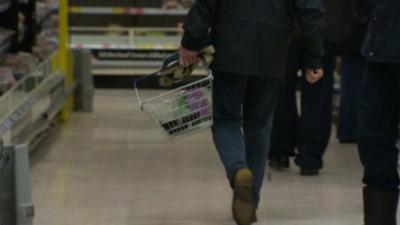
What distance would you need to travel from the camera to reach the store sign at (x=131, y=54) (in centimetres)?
1070

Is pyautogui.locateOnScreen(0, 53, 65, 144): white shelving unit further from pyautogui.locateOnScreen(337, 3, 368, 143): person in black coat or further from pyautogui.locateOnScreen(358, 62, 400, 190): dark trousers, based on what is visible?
pyautogui.locateOnScreen(337, 3, 368, 143): person in black coat

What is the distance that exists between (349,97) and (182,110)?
3.09 metres

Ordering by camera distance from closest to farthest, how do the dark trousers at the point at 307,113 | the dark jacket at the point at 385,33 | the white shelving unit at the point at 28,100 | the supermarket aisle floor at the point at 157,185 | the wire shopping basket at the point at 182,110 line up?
the dark jacket at the point at 385,33 < the wire shopping basket at the point at 182,110 < the supermarket aisle floor at the point at 157,185 < the white shelving unit at the point at 28,100 < the dark trousers at the point at 307,113

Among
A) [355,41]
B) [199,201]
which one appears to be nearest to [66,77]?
[355,41]

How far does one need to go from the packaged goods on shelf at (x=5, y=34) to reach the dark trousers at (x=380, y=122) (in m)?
2.85

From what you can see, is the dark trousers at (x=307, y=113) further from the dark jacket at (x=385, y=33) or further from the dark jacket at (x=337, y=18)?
the dark jacket at (x=385, y=33)

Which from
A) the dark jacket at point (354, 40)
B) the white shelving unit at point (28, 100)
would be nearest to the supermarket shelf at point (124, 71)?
the white shelving unit at point (28, 100)

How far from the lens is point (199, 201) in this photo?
4930mm

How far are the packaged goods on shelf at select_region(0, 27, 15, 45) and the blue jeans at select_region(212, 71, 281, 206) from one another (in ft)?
7.16

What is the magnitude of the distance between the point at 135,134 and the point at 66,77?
0.93m

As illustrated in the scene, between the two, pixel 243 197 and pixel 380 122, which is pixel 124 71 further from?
pixel 380 122

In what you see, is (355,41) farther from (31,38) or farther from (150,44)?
(150,44)

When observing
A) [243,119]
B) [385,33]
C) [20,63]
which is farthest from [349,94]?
[385,33]

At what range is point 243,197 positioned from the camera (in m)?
4.10
